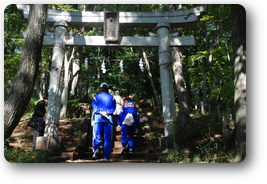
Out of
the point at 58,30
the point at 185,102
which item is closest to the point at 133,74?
the point at 185,102

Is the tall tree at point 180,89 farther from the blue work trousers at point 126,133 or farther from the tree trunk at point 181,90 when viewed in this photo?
the blue work trousers at point 126,133

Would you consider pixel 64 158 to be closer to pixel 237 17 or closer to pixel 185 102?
pixel 237 17

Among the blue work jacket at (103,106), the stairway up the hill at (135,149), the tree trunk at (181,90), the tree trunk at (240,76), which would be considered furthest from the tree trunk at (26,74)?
the tree trunk at (181,90)

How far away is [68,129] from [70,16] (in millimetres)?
4853

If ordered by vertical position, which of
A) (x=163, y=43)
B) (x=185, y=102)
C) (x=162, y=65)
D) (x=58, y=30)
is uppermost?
(x=58, y=30)

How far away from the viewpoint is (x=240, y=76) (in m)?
4.57

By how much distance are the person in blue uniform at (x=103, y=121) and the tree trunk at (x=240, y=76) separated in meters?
2.94

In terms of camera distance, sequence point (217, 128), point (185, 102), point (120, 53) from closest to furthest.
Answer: point (217, 128)
point (185, 102)
point (120, 53)

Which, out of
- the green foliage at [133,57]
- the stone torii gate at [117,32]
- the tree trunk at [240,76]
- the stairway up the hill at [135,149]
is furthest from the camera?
the green foliage at [133,57]

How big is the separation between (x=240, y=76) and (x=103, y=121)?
3.40 m

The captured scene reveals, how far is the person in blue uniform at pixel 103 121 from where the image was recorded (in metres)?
5.30

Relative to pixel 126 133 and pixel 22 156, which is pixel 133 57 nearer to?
pixel 126 133

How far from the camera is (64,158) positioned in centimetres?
566

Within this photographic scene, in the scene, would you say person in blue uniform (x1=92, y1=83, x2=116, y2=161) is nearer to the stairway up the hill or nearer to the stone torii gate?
the stairway up the hill
